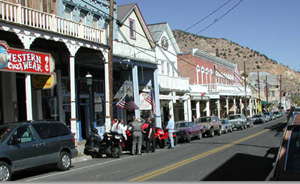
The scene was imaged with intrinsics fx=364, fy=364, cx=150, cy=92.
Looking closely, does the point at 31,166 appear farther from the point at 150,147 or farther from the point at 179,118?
the point at 179,118

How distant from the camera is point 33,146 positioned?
11.3 m

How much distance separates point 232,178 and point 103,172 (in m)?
4.10

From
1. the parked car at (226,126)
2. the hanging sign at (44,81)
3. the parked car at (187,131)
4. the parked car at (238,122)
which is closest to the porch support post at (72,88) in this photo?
the hanging sign at (44,81)

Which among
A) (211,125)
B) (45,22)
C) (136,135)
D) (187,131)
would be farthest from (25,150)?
(211,125)

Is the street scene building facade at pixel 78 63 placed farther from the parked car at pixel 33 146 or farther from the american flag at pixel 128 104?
the parked car at pixel 33 146

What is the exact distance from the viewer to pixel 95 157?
1694 centimetres

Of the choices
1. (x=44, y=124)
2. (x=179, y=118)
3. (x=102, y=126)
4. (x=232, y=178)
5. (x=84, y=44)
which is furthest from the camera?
(x=179, y=118)

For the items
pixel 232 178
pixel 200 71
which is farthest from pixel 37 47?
pixel 200 71

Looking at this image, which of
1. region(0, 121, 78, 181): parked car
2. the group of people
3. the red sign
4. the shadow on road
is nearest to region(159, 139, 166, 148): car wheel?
the group of people

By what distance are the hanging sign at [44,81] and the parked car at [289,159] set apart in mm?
12350

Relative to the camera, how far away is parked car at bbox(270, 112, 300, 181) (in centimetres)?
542

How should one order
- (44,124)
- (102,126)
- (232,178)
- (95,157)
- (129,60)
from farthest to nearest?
(102,126) → (129,60) → (95,157) → (44,124) → (232,178)

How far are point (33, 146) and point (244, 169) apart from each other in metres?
6.59

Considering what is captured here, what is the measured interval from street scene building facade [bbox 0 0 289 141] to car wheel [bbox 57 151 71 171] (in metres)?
2.89
